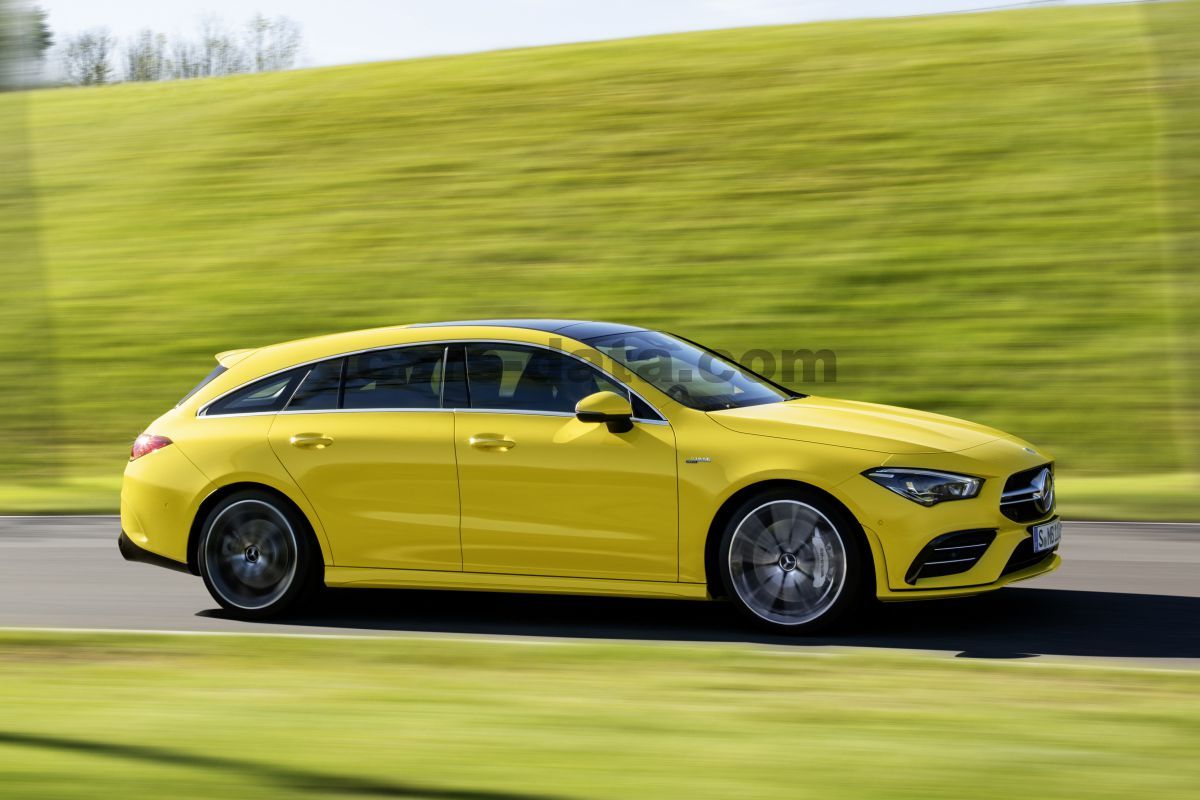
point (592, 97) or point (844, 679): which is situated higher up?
point (592, 97)

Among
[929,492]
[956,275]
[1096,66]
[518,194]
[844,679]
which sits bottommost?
[844,679]

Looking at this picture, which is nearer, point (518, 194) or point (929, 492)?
point (929, 492)

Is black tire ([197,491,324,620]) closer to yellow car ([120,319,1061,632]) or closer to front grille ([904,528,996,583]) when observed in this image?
yellow car ([120,319,1061,632])

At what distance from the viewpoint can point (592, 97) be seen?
2800cm

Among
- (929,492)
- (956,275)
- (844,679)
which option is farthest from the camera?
(956,275)

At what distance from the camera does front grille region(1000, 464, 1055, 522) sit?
704cm

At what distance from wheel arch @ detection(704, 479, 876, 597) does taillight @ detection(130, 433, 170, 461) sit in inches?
128

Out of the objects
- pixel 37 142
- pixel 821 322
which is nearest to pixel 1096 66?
pixel 821 322

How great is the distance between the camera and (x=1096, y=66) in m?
25.0

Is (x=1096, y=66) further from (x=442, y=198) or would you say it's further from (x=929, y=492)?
(x=929, y=492)

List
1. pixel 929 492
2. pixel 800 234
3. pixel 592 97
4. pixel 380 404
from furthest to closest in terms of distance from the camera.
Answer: pixel 592 97 → pixel 800 234 → pixel 380 404 → pixel 929 492

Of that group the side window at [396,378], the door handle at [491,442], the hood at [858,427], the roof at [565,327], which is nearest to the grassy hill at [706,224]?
the hood at [858,427]

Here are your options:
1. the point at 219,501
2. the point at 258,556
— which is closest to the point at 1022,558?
the point at 258,556

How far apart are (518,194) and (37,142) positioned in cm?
1410
